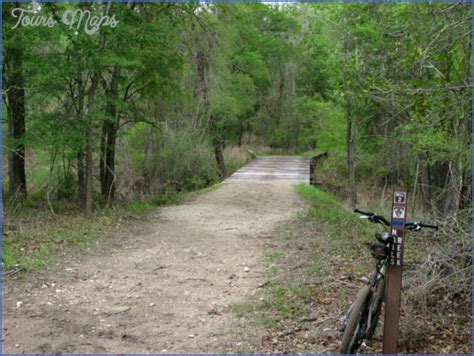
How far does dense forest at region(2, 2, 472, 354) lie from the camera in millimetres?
5785

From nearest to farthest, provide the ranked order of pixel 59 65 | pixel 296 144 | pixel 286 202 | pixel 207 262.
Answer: pixel 207 262, pixel 59 65, pixel 286 202, pixel 296 144

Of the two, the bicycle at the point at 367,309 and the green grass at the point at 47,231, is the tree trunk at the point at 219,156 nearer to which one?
the green grass at the point at 47,231

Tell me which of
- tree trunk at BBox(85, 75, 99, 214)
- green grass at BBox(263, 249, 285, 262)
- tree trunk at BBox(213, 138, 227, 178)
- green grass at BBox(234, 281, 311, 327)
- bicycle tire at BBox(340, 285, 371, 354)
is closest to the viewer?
bicycle tire at BBox(340, 285, 371, 354)

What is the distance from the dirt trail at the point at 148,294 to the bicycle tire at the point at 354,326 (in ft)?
2.96

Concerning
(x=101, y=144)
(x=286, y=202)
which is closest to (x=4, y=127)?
(x=101, y=144)

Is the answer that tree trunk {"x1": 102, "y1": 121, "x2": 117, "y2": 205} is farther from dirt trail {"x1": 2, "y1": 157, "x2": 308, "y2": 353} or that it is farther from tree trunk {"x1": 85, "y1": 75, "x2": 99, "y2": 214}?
dirt trail {"x1": 2, "y1": 157, "x2": 308, "y2": 353}

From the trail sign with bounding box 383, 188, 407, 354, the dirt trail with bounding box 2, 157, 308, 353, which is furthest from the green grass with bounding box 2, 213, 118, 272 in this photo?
the trail sign with bounding box 383, 188, 407, 354

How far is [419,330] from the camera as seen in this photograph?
174 inches

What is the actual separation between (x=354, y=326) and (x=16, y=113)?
419 inches

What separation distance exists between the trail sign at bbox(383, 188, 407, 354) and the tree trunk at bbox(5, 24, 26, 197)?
8197 mm

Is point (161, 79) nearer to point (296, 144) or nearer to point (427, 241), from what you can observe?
point (427, 241)

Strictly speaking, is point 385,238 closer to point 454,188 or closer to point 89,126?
point 454,188

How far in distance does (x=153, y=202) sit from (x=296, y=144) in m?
20.1

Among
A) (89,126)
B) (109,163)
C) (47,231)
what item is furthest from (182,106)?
(47,231)
